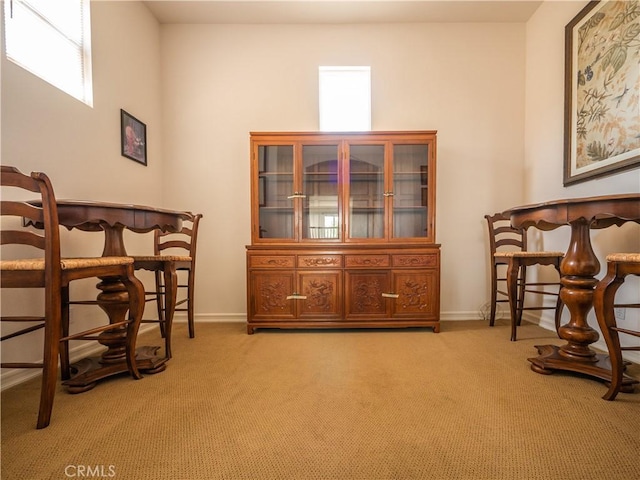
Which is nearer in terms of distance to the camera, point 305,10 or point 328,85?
point 305,10

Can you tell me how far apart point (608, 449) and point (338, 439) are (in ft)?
2.92

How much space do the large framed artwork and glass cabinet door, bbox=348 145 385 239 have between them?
1.41 meters

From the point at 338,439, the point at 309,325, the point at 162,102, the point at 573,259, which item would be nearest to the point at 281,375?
the point at 338,439

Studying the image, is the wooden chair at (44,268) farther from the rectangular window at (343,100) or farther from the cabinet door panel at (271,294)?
the rectangular window at (343,100)

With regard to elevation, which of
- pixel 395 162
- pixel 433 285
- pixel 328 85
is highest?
pixel 328 85

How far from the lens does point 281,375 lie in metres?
1.60

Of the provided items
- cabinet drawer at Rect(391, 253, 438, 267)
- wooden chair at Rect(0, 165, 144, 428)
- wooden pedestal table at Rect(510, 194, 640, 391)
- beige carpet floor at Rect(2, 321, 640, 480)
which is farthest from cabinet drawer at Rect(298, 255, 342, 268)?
wooden chair at Rect(0, 165, 144, 428)

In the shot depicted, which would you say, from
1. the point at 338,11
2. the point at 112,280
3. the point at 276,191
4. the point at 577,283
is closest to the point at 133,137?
the point at 276,191

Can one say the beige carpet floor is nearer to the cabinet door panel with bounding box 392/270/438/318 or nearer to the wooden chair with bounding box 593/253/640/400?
the wooden chair with bounding box 593/253/640/400

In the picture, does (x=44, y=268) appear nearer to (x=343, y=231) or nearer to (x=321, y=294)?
(x=321, y=294)

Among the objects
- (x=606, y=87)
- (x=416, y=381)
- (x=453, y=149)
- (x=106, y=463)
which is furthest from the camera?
(x=453, y=149)

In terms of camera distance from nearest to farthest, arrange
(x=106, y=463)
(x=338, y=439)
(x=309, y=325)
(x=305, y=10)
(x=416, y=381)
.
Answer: (x=106, y=463) < (x=338, y=439) < (x=416, y=381) < (x=309, y=325) < (x=305, y=10)

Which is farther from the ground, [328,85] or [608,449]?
[328,85]

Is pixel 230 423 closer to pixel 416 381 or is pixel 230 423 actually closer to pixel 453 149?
pixel 416 381
